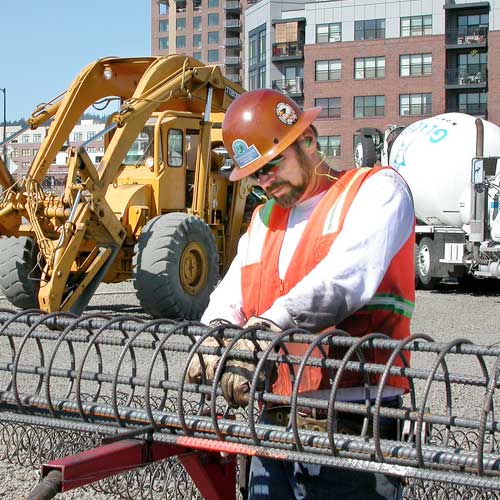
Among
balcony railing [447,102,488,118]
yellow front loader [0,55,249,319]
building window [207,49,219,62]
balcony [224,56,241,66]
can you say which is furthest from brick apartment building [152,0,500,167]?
yellow front loader [0,55,249,319]

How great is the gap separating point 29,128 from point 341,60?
177ft

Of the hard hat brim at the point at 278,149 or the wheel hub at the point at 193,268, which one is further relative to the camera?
the wheel hub at the point at 193,268

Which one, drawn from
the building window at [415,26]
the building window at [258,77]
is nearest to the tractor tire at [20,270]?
the building window at [415,26]

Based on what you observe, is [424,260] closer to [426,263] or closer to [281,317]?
[426,263]

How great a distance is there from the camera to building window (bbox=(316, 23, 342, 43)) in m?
66.2

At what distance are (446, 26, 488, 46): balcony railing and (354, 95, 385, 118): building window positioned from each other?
5809 mm

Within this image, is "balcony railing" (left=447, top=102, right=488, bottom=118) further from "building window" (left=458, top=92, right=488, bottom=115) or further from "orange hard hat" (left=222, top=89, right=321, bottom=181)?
"orange hard hat" (left=222, top=89, right=321, bottom=181)

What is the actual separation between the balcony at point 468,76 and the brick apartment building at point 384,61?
0.06 metres

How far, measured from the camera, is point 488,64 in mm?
61375

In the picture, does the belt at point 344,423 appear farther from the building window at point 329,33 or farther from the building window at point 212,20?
the building window at point 212,20

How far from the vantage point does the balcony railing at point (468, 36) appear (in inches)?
2416

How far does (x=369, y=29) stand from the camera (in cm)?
6450

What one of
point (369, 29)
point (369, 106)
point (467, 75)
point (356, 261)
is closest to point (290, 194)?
point (356, 261)

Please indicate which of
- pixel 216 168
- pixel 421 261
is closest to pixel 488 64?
pixel 421 261
